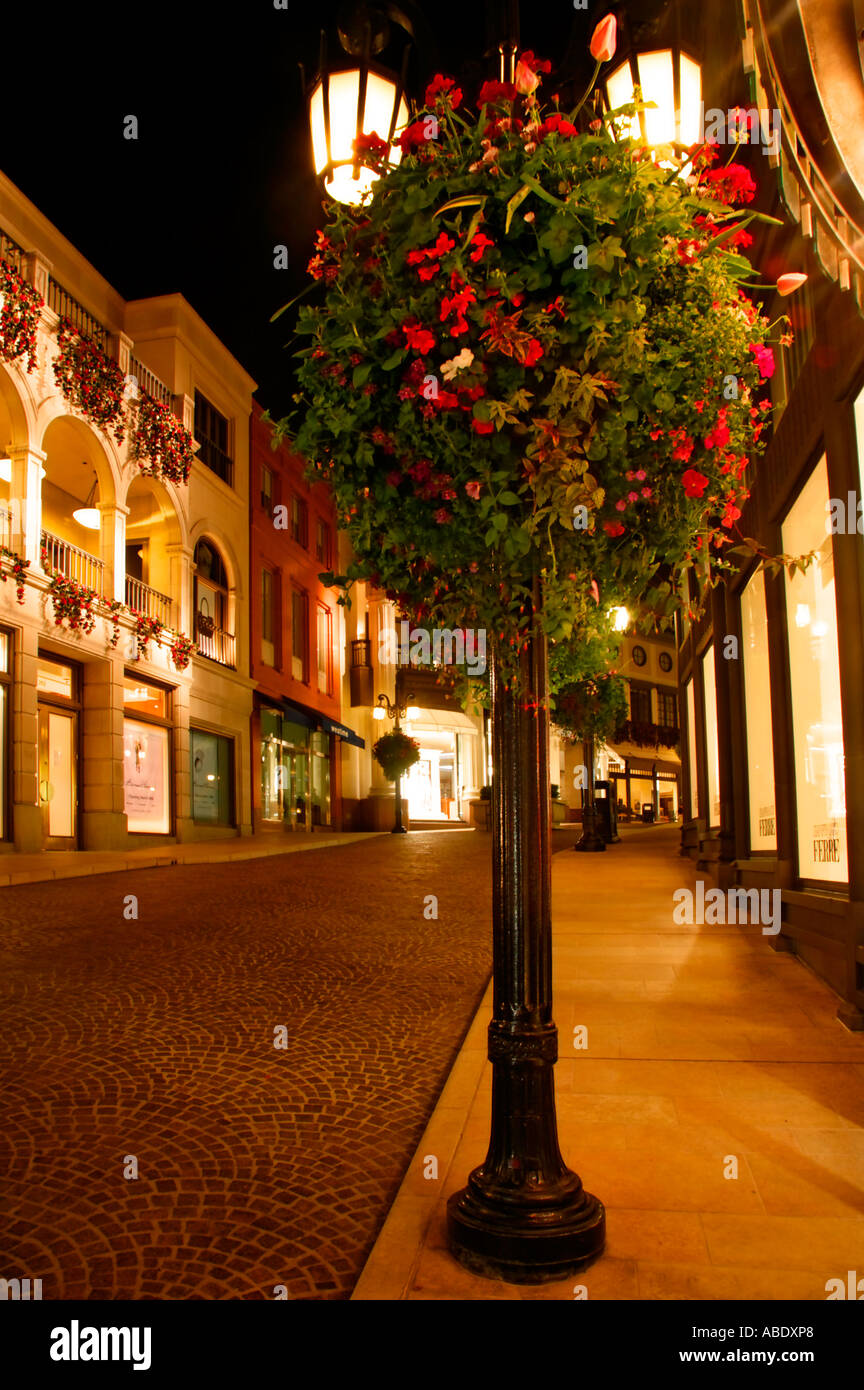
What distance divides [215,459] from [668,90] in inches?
885

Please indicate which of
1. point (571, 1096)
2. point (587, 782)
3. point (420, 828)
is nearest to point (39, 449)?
point (587, 782)

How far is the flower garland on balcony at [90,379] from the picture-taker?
17.3 meters

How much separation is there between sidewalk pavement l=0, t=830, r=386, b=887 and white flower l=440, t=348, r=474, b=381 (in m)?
11.0

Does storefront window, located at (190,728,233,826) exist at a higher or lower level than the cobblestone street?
higher

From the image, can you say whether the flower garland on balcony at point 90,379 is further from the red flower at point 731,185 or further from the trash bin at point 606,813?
the red flower at point 731,185

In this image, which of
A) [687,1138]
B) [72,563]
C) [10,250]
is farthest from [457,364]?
[72,563]

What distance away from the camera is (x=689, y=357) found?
250cm

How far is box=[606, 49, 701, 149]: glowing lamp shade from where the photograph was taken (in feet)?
12.5

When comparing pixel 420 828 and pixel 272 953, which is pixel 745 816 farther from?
pixel 420 828

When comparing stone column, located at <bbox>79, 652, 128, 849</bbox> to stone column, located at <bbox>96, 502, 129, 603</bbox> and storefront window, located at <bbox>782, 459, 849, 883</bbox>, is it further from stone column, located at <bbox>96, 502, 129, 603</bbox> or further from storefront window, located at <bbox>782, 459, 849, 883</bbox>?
storefront window, located at <bbox>782, 459, 849, 883</bbox>

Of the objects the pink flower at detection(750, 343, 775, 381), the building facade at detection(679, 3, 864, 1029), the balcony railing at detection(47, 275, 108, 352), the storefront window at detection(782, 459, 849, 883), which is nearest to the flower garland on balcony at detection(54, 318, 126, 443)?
the balcony railing at detection(47, 275, 108, 352)

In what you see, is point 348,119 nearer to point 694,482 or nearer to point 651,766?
point 694,482

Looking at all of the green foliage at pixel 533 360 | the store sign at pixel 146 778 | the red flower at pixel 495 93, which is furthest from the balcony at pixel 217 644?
the red flower at pixel 495 93

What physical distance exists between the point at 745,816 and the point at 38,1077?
23.1 feet
